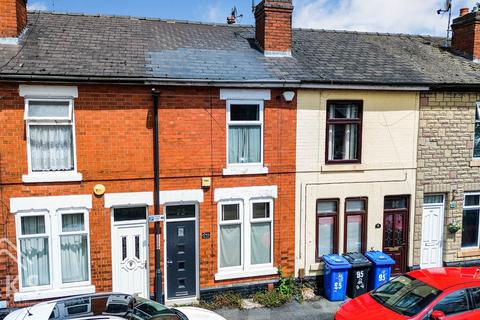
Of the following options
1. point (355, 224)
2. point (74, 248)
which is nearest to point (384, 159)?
point (355, 224)

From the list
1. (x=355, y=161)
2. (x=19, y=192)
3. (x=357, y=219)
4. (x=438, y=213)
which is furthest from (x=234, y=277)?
(x=438, y=213)

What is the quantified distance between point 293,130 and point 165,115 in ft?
10.7

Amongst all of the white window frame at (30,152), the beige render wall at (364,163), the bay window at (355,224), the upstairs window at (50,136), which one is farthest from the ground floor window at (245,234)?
the upstairs window at (50,136)

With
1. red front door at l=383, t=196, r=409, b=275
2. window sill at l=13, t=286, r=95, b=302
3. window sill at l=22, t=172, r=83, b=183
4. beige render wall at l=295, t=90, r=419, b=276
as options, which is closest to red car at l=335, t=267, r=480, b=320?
beige render wall at l=295, t=90, r=419, b=276

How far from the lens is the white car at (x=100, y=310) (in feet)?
17.8

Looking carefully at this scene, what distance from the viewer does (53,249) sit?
8.67 meters

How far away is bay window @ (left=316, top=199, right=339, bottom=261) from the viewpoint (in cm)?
1034

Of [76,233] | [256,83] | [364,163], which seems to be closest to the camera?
[76,233]

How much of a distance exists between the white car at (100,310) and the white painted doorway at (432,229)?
757 centimetres

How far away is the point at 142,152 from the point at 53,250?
296 cm

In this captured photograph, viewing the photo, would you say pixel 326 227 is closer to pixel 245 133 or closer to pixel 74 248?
pixel 245 133

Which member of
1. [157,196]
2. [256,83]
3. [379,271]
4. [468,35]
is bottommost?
[379,271]

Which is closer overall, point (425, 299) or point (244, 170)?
point (425, 299)

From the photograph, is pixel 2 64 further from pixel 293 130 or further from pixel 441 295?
pixel 441 295
